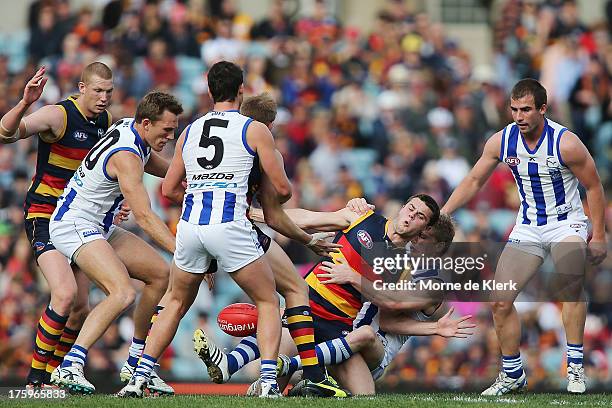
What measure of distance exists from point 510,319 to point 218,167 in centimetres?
282

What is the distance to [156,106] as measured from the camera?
9.19m

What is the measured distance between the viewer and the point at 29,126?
371 inches

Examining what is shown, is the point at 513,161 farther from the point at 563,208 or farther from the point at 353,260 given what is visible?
the point at 353,260

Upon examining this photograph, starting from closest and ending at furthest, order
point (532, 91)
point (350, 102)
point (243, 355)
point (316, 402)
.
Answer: point (316, 402) < point (243, 355) < point (532, 91) < point (350, 102)

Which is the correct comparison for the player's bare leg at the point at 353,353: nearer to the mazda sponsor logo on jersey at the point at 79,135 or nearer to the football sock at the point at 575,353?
the football sock at the point at 575,353

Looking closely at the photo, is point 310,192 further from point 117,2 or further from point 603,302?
point 117,2

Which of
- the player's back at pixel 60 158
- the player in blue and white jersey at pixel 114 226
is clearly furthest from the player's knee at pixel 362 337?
the player's back at pixel 60 158

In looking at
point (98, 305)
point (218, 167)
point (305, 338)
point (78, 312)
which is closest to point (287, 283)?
point (305, 338)

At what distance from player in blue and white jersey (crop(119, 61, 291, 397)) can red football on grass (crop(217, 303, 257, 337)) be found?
71 centimetres

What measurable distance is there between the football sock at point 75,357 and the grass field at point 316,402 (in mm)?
267

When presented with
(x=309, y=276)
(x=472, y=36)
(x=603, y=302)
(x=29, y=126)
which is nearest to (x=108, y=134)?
(x=29, y=126)

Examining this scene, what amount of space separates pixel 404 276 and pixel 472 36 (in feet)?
40.8

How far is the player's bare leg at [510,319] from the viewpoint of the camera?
9.74m

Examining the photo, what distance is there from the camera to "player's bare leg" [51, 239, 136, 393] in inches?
349
